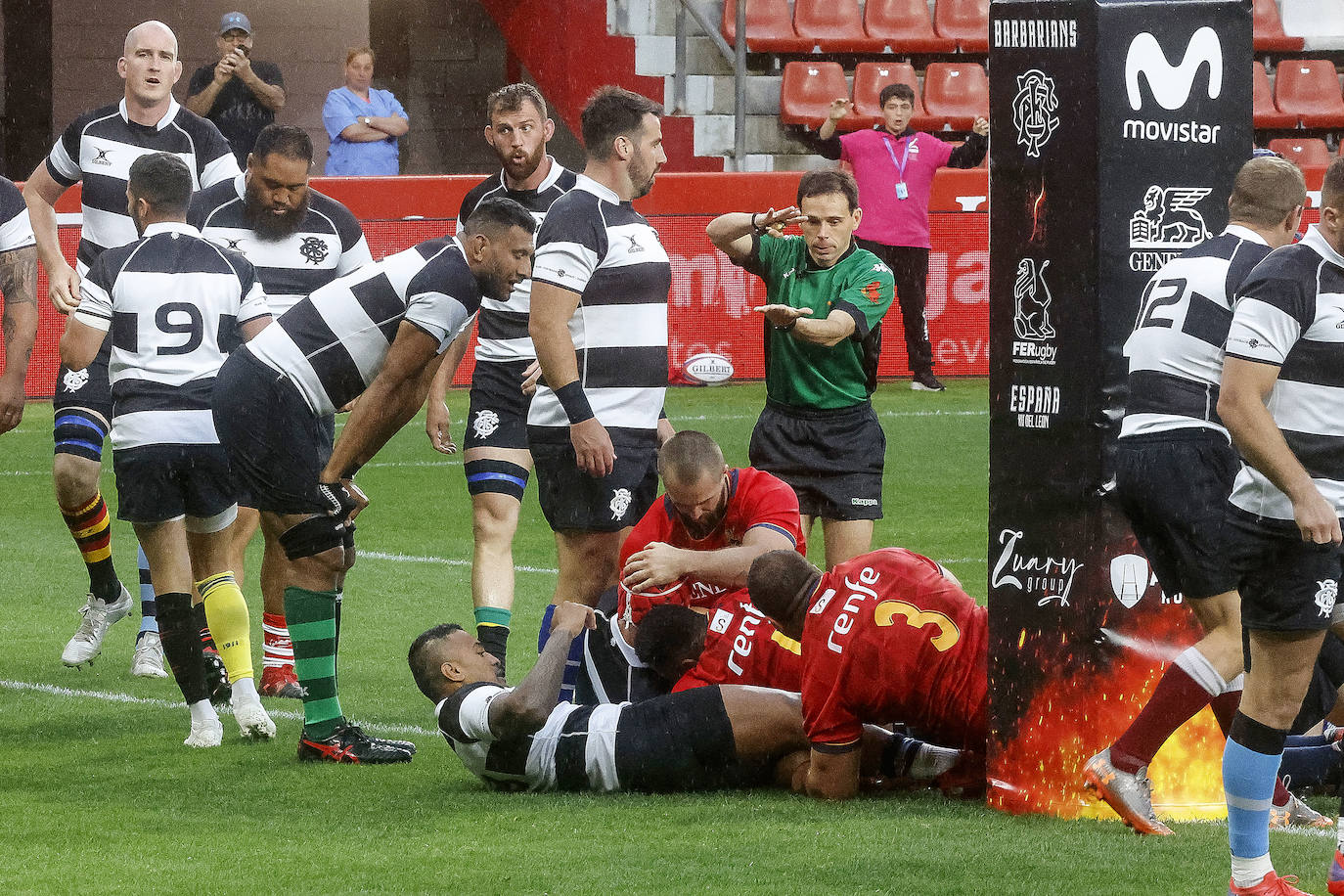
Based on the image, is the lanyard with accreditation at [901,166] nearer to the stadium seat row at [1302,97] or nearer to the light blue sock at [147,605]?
the stadium seat row at [1302,97]

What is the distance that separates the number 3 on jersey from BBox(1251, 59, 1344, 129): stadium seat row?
49.6 ft

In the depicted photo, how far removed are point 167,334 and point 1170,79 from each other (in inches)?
124

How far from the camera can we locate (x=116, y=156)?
757cm

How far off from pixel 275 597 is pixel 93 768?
1374 mm

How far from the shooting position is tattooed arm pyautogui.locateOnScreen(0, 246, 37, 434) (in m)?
6.68

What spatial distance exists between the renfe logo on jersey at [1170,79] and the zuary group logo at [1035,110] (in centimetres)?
18

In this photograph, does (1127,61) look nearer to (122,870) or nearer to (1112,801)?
(1112,801)

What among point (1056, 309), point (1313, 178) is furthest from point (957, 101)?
point (1056, 309)

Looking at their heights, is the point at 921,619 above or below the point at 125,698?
above

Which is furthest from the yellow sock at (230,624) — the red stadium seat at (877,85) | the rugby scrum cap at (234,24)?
the red stadium seat at (877,85)

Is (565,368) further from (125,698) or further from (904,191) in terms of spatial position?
A: (904,191)

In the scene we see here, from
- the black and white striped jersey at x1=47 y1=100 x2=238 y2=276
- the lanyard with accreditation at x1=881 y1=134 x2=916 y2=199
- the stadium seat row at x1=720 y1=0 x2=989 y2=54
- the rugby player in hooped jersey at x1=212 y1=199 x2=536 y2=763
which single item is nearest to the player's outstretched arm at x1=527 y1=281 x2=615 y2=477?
the rugby player in hooped jersey at x1=212 y1=199 x2=536 y2=763

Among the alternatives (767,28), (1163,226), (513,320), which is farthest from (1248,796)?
(767,28)

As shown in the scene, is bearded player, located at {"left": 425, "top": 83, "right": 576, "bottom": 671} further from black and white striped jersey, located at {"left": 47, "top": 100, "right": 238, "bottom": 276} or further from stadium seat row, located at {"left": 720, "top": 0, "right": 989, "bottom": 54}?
stadium seat row, located at {"left": 720, "top": 0, "right": 989, "bottom": 54}
